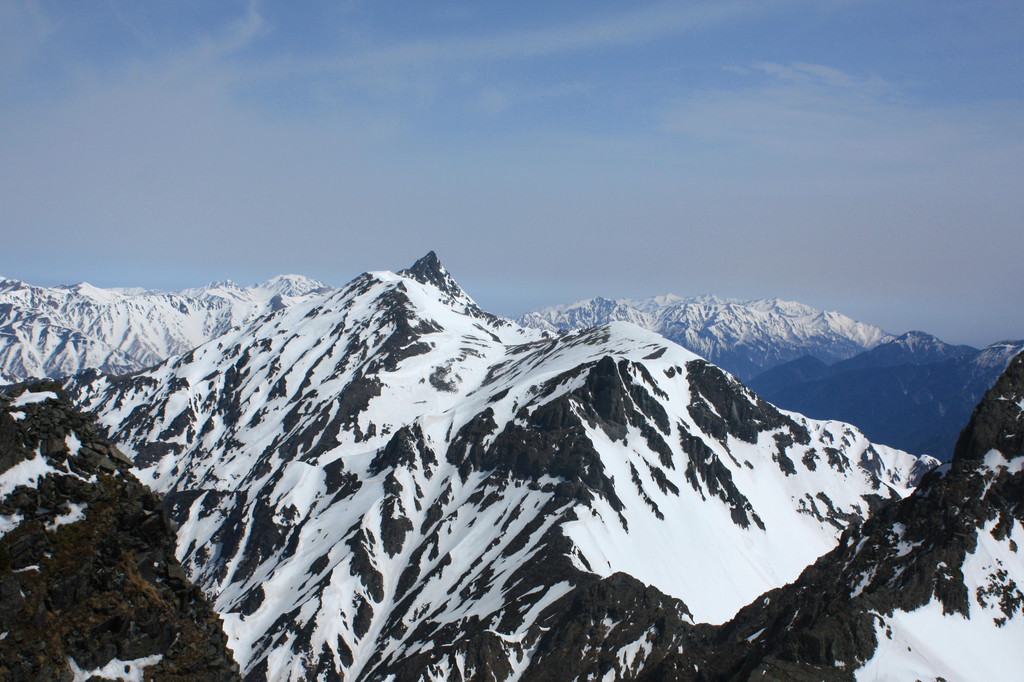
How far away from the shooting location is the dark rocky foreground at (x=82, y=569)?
1053 inches

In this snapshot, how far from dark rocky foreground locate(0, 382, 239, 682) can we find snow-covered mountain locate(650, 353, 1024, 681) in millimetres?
51784

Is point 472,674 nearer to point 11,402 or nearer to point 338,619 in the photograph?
point 338,619

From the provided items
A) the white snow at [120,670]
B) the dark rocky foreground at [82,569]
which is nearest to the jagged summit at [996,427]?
the dark rocky foreground at [82,569]

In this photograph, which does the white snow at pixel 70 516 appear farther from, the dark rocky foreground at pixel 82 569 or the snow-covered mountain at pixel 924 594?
the snow-covered mountain at pixel 924 594

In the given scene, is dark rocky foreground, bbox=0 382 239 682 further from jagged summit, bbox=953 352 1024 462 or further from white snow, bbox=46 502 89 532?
jagged summit, bbox=953 352 1024 462

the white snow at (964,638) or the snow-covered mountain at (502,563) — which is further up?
the snow-covered mountain at (502,563)

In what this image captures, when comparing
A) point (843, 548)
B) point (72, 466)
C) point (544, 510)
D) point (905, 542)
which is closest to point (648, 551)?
point (544, 510)

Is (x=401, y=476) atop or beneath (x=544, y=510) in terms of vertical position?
atop

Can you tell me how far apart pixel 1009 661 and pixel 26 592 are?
3254 inches

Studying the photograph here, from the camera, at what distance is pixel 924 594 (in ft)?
238

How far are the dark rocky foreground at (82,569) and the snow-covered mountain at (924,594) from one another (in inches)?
2039

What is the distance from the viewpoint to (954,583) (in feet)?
241

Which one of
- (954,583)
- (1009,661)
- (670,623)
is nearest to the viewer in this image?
(1009,661)

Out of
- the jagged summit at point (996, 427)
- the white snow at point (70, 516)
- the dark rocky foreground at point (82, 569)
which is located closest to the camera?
the dark rocky foreground at point (82, 569)
